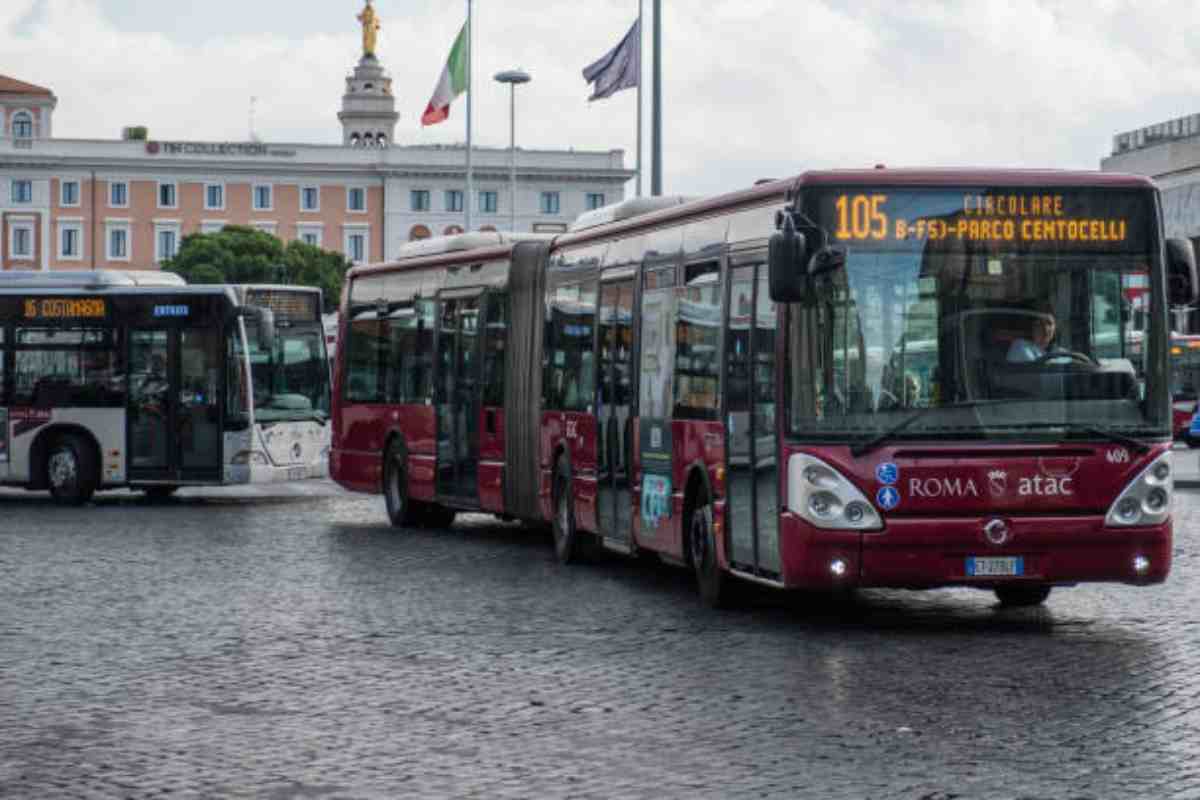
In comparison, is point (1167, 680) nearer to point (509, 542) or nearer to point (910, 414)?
point (910, 414)

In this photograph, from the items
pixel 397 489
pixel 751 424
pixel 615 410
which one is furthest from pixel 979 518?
pixel 397 489

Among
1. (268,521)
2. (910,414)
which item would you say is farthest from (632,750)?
(268,521)

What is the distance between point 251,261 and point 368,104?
42.7 metres

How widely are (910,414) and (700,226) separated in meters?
2.93

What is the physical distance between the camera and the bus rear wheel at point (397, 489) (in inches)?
983

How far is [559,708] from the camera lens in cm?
1088

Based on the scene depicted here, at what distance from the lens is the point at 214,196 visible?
142250mm

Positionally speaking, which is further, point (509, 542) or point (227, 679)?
point (509, 542)

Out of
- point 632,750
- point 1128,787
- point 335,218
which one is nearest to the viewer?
point 1128,787

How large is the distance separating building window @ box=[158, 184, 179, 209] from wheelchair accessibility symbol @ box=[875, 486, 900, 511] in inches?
5135

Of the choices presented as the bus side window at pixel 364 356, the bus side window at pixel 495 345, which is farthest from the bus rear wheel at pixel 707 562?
the bus side window at pixel 364 356

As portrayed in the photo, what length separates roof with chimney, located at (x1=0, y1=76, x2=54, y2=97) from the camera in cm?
16250

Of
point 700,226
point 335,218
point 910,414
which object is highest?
point 335,218

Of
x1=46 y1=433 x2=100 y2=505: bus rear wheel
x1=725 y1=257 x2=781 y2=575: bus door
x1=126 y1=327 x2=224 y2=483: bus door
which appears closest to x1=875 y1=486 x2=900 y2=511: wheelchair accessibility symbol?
x1=725 y1=257 x2=781 y2=575: bus door
